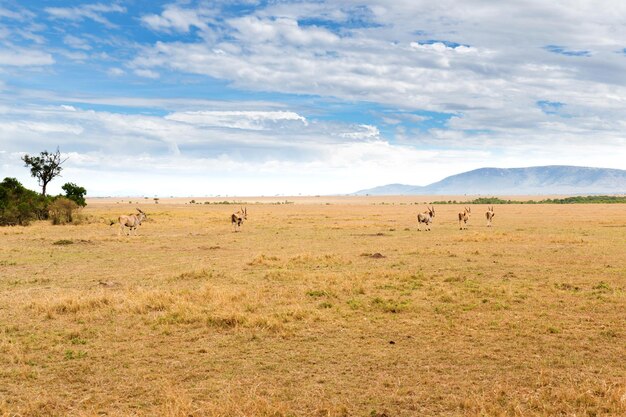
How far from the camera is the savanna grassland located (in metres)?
8.20

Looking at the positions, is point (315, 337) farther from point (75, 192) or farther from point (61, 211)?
point (75, 192)

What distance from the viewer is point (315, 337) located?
39.0 ft

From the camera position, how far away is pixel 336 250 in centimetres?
2900

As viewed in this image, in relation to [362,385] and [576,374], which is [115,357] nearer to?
[362,385]

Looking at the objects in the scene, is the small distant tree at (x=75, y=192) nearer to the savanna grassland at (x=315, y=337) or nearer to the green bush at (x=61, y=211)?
the green bush at (x=61, y=211)

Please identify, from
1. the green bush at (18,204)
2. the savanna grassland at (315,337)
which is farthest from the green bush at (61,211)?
the savanna grassland at (315,337)

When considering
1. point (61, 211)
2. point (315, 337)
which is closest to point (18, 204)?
point (61, 211)

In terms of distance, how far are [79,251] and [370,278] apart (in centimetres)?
1744

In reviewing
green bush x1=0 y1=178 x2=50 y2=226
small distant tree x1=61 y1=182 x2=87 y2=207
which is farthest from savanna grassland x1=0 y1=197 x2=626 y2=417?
small distant tree x1=61 y1=182 x2=87 y2=207

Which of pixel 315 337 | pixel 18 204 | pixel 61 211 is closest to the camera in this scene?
pixel 315 337

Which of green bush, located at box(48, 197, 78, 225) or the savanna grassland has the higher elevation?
green bush, located at box(48, 197, 78, 225)

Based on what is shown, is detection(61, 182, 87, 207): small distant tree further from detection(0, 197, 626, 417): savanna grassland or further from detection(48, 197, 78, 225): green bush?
detection(0, 197, 626, 417): savanna grassland

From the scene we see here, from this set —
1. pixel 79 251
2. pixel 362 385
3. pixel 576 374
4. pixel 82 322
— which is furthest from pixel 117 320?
pixel 79 251

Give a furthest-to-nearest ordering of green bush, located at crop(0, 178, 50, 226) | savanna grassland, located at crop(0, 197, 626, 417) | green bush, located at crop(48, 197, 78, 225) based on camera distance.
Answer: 1. green bush, located at crop(48, 197, 78, 225)
2. green bush, located at crop(0, 178, 50, 226)
3. savanna grassland, located at crop(0, 197, 626, 417)
